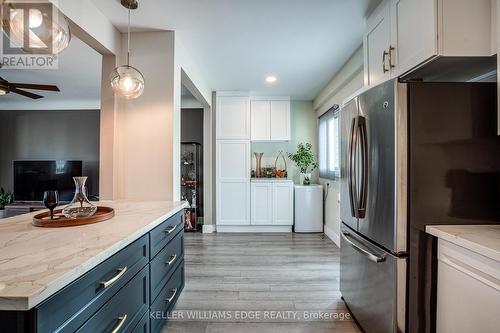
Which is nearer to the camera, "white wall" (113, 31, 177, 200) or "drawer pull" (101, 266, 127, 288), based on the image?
"drawer pull" (101, 266, 127, 288)

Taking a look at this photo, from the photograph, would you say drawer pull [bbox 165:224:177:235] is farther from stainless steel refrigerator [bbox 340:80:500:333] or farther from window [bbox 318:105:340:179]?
window [bbox 318:105:340:179]

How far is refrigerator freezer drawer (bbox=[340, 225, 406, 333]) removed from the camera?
1408 millimetres

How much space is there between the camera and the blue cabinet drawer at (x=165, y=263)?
1587 mm

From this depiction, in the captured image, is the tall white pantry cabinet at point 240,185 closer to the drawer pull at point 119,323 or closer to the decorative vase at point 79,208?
the decorative vase at point 79,208

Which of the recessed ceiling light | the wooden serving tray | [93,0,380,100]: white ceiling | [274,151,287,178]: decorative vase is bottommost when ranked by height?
the wooden serving tray

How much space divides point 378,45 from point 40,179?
623 centimetres

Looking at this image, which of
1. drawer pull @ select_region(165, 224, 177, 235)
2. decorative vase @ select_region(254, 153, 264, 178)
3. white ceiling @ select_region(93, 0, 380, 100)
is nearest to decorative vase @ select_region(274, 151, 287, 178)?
decorative vase @ select_region(254, 153, 264, 178)

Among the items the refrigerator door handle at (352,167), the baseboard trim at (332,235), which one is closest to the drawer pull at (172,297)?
the refrigerator door handle at (352,167)

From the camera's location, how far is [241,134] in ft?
14.7

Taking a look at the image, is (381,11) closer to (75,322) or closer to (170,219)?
(170,219)

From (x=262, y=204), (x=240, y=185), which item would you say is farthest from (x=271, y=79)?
(x=262, y=204)

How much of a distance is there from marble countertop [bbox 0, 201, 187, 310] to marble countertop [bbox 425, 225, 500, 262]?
1.58 meters

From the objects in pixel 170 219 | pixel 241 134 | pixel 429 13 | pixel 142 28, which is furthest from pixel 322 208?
pixel 142 28

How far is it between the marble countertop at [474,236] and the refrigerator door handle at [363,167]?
0.40 m
